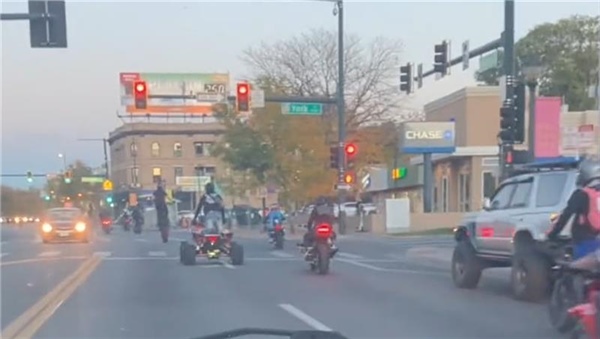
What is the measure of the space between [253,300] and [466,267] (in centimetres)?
418

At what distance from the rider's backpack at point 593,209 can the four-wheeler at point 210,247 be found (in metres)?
13.2

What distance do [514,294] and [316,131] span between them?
36.4 meters

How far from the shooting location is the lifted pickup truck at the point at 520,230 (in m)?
15.7

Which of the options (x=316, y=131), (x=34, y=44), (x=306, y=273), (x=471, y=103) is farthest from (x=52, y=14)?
(x=471, y=103)

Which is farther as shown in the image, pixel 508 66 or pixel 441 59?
pixel 441 59

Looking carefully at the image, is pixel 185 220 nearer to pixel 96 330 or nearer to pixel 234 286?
pixel 234 286

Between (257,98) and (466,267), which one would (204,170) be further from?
(466,267)

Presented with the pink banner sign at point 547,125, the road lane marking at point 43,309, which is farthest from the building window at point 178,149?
the road lane marking at point 43,309

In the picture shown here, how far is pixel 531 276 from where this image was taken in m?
15.7

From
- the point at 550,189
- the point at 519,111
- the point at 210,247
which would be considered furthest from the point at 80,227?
the point at 550,189

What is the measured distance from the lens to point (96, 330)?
498 inches

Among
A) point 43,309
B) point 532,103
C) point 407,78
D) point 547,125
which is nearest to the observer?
point 43,309

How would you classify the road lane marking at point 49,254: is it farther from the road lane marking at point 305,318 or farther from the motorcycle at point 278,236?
the road lane marking at point 305,318

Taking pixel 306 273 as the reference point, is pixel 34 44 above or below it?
above
